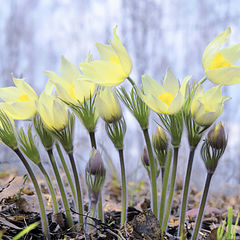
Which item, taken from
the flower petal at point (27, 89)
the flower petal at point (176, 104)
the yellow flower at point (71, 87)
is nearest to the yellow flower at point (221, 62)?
the flower petal at point (176, 104)

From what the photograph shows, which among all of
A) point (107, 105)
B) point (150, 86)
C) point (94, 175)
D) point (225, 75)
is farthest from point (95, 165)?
point (225, 75)

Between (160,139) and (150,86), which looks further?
(160,139)

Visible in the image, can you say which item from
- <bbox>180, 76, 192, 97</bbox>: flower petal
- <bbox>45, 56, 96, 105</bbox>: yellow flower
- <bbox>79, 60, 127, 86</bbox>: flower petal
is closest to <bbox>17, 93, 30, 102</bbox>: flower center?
<bbox>45, 56, 96, 105</bbox>: yellow flower

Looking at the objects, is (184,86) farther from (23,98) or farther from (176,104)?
(23,98)

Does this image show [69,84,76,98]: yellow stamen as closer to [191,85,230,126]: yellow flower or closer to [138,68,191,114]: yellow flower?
[138,68,191,114]: yellow flower

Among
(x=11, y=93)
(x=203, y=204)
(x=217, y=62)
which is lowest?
(x=203, y=204)

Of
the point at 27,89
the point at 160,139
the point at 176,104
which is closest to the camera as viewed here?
the point at 176,104

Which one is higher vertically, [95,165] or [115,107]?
[115,107]

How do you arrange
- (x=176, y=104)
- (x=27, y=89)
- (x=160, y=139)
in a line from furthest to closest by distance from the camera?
1. (x=160, y=139)
2. (x=27, y=89)
3. (x=176, y=104)

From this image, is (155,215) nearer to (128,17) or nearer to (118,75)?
(118,75)
